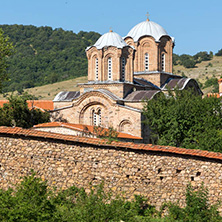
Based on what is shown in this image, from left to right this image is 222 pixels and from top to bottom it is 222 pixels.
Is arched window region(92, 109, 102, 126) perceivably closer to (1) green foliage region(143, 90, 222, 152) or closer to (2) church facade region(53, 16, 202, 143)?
(2) church facade region(53, 16, 202, 143)

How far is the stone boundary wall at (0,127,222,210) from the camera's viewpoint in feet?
37.1

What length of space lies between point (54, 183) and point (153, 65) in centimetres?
2025

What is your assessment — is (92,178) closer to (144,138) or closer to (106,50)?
(144,138)

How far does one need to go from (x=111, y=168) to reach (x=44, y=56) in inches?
3459

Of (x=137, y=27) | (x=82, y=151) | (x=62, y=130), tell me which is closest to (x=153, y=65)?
(x=137, y=27)

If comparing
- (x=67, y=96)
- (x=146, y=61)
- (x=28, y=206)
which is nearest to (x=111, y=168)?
(x=28, y=206)

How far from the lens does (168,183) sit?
37.5 ft

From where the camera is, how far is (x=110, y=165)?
11.6 metres

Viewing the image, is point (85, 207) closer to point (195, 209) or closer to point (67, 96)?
point (195, 209)

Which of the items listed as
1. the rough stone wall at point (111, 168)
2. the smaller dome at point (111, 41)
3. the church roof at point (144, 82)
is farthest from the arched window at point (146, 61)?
the rough stone wall at point (111, 168)

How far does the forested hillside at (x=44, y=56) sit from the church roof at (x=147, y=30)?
4813 centimetres

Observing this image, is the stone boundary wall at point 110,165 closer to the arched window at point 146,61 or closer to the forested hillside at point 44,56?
the arched window at point 146,61

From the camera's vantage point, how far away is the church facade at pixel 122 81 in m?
26.9

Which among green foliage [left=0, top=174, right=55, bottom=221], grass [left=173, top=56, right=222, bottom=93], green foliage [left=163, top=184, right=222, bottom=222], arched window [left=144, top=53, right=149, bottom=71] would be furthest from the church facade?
grass [left=173, top=56, right=222, bottom=93]
